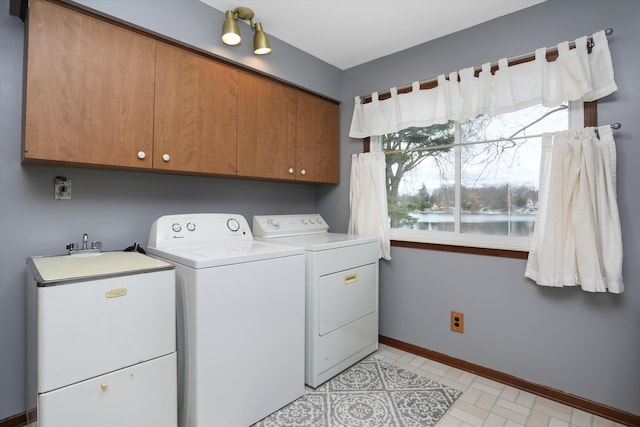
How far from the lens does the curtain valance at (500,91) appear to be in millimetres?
1780

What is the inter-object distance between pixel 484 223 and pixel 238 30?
205cm

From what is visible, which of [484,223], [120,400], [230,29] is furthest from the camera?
[484,223]

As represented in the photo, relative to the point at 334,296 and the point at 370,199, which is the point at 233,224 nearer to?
the point at 334,296

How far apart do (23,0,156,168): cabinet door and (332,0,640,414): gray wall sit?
72.3 inches

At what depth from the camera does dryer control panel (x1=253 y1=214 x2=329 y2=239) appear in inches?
98.1

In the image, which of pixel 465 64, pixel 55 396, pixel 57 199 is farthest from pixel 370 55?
pixel 55 396

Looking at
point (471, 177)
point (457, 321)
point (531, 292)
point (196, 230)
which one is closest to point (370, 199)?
point (471, 177)

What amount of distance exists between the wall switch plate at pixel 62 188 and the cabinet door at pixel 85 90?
8.5 inches

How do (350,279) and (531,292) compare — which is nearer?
(531,292)

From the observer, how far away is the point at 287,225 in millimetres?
2658

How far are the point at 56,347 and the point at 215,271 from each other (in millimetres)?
621

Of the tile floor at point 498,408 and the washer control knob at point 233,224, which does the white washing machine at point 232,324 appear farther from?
the tile floor at point 498,408

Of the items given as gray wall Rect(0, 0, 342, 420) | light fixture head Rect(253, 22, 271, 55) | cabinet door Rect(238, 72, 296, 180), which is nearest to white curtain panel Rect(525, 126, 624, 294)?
cabinet door Rect(238, 72, 296, 180)

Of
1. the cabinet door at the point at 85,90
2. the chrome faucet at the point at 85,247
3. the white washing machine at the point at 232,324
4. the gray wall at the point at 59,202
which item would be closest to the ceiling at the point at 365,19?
the gray wall at the point at 59,202
